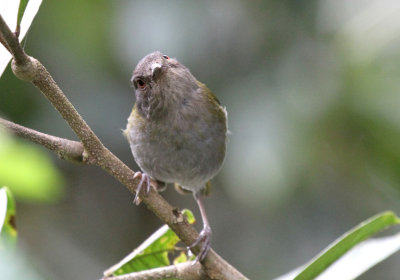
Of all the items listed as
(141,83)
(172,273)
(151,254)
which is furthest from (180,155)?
(172,273)

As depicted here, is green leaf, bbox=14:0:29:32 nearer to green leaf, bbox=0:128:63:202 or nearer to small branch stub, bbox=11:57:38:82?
small branch stub, bbox=11:57:38:82

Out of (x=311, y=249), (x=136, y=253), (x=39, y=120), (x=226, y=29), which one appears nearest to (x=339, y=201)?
(x=311, y=249)

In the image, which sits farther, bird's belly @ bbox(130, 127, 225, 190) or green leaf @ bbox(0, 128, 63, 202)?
bird's belly @ bbox(130, 127, 225, 190)

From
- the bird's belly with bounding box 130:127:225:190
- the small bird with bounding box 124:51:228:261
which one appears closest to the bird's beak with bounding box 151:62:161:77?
the small bird with bounding box 124:51:228:261

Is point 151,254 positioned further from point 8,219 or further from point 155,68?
point 155,68

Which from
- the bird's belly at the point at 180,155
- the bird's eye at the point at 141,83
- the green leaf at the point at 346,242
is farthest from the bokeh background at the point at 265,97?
the green leaf at the point at 346,242

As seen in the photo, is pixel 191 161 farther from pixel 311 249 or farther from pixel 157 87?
pixel 311 249
